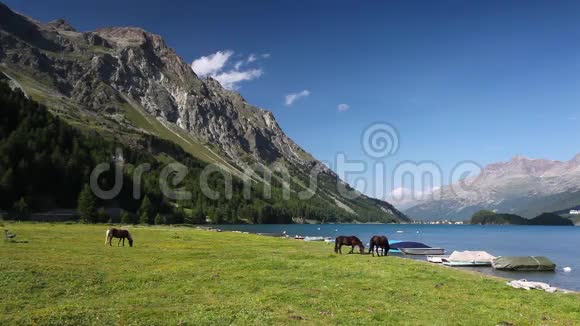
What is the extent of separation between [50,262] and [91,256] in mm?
7044

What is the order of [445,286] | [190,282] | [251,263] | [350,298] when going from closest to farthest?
1. [350,298]
2. [190,282]
3. [445,286]
4. [251,263]

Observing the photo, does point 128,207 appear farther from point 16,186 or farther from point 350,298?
point 350,298

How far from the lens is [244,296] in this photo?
80.2ft

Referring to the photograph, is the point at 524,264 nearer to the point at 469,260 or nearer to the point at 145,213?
the point at 469,260

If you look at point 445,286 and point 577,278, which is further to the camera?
point 577,278

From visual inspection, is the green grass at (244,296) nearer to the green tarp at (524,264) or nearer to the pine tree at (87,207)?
the green tarp at (524,264)

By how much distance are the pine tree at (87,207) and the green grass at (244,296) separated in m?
108

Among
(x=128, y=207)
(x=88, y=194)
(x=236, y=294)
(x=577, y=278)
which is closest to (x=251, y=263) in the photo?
(x=236, y=294)

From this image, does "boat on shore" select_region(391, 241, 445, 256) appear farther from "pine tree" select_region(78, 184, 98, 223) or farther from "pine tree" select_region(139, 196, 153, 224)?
"pine tree" select_region(139, 196, 153, 224)

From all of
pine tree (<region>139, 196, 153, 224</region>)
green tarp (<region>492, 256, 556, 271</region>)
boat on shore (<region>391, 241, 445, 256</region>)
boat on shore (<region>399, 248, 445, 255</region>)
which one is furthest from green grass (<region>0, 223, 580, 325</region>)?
pine tree (<region>139, 196, 153, 224</region>)

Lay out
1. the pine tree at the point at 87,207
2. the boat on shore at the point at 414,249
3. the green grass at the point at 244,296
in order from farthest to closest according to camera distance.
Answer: the pine tree at the point at 87,207
the boat on shore at the point at 414,249
the green grass at the point at 244,296

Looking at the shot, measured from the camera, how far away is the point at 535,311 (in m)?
23.9

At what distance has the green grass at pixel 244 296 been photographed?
64.0 ft

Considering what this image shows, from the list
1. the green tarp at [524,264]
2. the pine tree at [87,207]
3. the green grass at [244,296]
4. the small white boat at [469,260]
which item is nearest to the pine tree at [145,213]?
the pine tree at [87,207]
